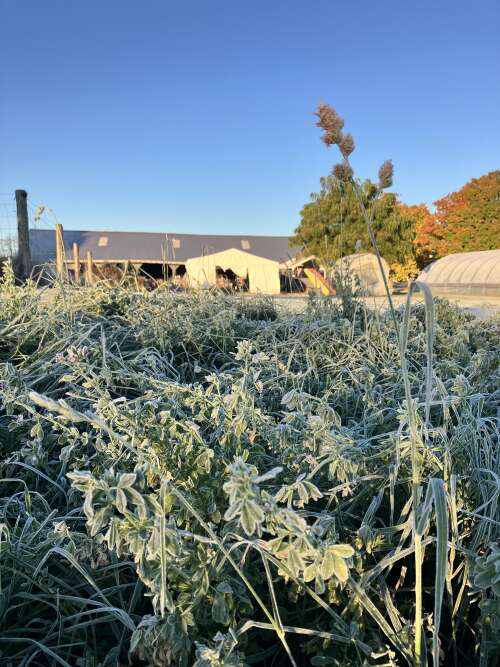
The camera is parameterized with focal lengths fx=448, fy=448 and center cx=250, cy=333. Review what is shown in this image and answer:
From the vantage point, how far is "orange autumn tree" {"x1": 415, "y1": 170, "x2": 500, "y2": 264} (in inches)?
1079

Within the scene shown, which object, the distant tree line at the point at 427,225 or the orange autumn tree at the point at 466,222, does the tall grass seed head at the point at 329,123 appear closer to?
the distant tree line at the point at 427,225

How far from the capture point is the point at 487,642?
65 cm

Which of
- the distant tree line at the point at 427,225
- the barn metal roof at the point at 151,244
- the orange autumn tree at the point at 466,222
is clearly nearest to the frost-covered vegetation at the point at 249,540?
the distant tree line at the point at 427,225

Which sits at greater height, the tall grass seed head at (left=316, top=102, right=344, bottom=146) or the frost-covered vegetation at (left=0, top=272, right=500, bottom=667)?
the tall grass seed head at (left=316, top=102, right=344, bottom=146)

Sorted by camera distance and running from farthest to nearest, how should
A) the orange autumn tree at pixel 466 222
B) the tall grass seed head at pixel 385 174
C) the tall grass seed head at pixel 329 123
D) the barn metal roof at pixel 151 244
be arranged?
the barn metal roof at pixel 151 244, the orange autumn tree at pixel 466 222, the tall grass seed head at pixel 385 174, the tall grass seed head at pixel 329 123

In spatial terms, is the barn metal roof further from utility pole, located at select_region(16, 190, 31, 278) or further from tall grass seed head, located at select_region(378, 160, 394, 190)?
tall grass seed head, located at select_region(378, 160, 394, 190)

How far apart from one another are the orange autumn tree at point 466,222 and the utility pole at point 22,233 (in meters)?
25.4

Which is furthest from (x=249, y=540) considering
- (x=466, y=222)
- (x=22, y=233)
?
(x=466, y=222)

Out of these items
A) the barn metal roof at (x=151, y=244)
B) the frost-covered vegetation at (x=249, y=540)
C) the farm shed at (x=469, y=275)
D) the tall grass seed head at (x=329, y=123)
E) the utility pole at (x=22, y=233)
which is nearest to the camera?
the frost-covered vegetation at (x=249, y=540)

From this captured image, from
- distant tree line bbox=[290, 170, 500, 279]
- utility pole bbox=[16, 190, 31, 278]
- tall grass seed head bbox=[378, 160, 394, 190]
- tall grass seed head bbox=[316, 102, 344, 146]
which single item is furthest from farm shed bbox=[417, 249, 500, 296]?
tall grass seed head bbox=[316, 102, 344, 146]

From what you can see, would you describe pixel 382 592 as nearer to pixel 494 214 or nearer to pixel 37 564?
pixel 37 564

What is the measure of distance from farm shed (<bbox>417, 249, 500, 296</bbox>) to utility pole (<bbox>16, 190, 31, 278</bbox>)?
1046cm

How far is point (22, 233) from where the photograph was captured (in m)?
4.84

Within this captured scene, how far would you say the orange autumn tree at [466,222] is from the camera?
89.9 feet
